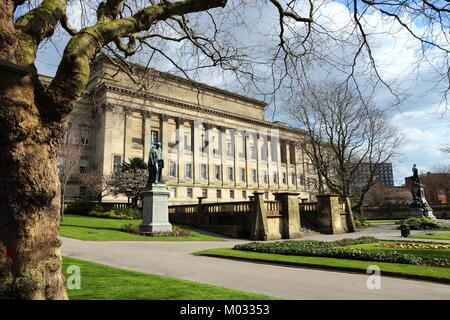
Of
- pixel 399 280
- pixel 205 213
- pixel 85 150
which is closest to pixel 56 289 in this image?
pixel 399 280

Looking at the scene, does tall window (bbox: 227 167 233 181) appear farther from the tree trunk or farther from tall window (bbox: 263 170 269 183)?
the tree trunk

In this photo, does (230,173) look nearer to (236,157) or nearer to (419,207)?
(236,157)

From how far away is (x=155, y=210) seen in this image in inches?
877

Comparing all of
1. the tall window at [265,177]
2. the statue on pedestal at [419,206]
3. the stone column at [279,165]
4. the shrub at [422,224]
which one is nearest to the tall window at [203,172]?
the tall window at [265,177]

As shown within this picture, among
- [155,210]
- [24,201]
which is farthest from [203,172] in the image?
[24,201]

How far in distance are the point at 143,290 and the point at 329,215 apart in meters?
21.9

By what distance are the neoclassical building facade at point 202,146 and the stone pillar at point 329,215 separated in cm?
2007

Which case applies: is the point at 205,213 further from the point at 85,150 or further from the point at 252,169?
the point at 252,169

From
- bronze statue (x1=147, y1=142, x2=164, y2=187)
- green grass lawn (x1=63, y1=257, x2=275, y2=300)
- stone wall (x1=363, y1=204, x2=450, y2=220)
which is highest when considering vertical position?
bronze statue (x1=147, y1=142, x2=164, y2=187)

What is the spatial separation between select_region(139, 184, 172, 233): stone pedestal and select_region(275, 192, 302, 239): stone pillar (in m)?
7.50

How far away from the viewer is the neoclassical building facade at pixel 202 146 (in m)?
54.2

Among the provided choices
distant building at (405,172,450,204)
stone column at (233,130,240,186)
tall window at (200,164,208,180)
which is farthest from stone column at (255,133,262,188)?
distant building at (405,172,450,204)

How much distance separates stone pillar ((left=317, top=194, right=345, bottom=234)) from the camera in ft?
85.3

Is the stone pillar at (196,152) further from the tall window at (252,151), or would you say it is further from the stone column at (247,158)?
the tall window at (252,151)
